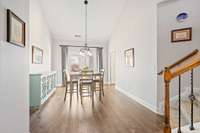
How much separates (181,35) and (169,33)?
0.25 m

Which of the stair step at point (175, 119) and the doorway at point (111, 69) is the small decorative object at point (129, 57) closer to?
the stair step at point (175, 119)

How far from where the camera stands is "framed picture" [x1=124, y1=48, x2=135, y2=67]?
491cm

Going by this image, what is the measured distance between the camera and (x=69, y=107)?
395 cm

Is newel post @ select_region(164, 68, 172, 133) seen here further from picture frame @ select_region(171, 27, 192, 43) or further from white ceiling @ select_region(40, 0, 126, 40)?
white ceiling @ select_region(40, 0, 126, 40)

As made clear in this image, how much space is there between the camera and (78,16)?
584cm

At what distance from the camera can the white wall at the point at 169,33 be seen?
10.2 feet

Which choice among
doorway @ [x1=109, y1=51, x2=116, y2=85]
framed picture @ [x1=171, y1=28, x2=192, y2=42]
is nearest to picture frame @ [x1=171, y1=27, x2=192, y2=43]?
framed picture @ [x1=171, y1=28, x2=192, y2=42]

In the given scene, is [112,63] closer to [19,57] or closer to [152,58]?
[152,58]

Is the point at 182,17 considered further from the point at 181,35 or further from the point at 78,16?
the point at 78,16

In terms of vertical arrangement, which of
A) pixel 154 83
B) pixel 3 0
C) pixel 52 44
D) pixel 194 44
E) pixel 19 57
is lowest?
pixel 154 83

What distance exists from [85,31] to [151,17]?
3923 mm

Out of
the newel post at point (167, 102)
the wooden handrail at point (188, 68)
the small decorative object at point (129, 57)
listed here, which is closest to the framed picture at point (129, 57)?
the small decorative object at point (129, 57)

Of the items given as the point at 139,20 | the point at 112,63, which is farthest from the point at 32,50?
the point at 112,63

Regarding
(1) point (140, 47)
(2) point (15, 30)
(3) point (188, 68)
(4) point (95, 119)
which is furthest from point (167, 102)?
(1) point (140, 47)
